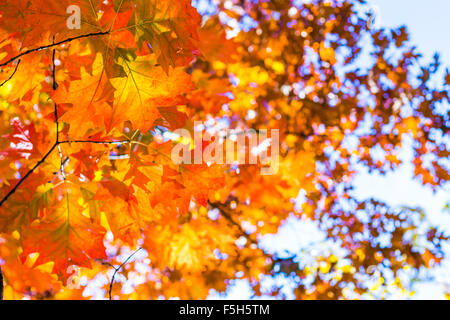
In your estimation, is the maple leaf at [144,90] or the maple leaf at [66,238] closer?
the maple leaf at [144,90]

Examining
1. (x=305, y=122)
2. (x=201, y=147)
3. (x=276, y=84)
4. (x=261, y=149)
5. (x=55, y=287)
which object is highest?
(x=276, y=84)

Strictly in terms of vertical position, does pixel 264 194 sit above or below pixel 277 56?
below

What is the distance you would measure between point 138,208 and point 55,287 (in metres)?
2.53

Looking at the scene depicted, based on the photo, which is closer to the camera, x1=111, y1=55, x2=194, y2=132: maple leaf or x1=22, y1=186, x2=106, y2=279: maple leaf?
x1=111, y1=55, x2=194, y2=132: maple leaf

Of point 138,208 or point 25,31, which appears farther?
point 138,208

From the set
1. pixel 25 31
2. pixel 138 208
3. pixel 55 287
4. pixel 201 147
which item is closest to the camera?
pixel 25 31

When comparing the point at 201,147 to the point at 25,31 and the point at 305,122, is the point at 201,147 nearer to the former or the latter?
the point at 25,31

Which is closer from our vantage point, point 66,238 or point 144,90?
point 144,90

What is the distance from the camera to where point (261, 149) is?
4016 mm

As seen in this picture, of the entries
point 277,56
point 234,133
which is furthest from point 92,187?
point 277,56

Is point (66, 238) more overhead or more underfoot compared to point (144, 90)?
more underfoot

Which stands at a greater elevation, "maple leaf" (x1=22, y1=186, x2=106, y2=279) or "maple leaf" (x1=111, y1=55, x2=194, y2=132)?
"maple leaf" (x1=111, y1=55, x2=194, y2=132)

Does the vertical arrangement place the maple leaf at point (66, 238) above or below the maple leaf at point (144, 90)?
below
